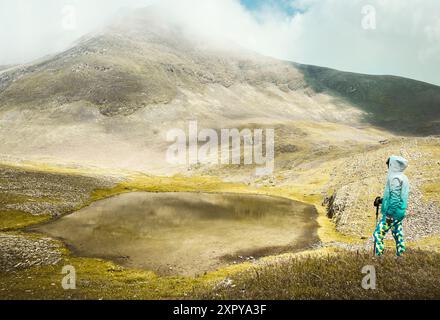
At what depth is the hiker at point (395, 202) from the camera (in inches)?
800

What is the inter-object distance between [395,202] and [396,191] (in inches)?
25.4

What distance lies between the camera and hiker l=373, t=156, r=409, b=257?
20.3 m

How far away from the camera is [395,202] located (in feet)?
66.9

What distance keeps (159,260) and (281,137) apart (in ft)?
443

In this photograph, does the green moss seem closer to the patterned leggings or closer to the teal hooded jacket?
the patterned leggings

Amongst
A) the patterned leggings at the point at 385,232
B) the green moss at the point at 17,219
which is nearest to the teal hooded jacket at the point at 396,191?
the patterned leggings at the point at 385,232

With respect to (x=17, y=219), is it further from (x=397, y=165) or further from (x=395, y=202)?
(x=397, y=165)

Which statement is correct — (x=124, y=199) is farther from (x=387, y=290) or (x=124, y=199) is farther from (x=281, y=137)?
(x=281, y=137)

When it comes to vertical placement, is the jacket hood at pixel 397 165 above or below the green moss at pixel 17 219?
above

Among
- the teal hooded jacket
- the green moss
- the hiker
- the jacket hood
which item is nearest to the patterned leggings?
the hiker

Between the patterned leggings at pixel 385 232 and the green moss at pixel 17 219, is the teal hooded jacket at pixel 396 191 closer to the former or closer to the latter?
the patterned leggings at pixel 385 232

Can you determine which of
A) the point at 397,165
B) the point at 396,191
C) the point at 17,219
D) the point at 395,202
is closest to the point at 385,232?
the point at 395,202

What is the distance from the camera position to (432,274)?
52.9 feet
